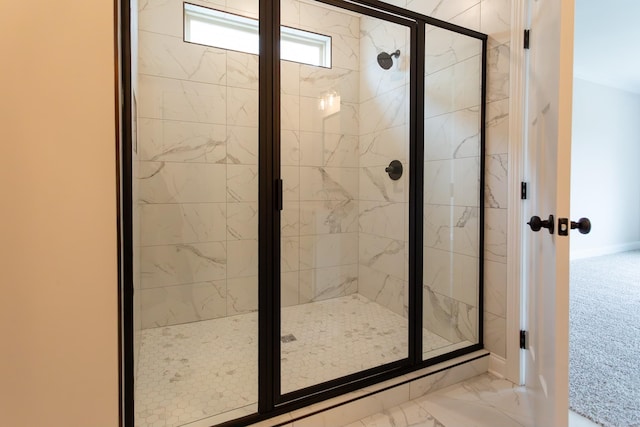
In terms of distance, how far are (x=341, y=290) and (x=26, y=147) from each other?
215cm

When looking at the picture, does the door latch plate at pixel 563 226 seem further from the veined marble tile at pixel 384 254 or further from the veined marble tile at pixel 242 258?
the veined marble tile at pixel 242 258

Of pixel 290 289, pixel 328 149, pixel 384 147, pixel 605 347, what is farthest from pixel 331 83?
pixel 605 347

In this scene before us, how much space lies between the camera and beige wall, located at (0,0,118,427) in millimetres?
848

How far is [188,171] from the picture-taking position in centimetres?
216

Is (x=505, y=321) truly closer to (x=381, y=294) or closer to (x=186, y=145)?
(x=381, y=294)

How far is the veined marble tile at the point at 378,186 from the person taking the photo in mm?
2307

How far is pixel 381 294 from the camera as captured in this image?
8.12 ft

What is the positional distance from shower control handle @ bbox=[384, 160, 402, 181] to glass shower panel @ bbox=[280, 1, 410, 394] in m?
0.04

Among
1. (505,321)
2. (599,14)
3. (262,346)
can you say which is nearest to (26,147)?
(262,346)

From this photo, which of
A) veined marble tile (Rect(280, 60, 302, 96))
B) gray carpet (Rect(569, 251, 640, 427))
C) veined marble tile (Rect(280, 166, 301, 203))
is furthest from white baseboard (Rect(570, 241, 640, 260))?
veined marble tile (Rect(280, 60, 302, 96))

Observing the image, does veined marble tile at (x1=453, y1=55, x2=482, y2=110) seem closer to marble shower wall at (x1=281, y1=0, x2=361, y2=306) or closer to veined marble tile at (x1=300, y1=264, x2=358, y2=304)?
marble shower wall at (x1=281, y1=0, x2=361, y2=306)

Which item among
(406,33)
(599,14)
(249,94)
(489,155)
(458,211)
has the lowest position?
(458,211)

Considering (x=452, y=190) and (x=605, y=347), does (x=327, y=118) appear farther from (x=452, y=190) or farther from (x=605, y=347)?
(x=605, y=347)

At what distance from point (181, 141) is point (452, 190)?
1.77 meters
